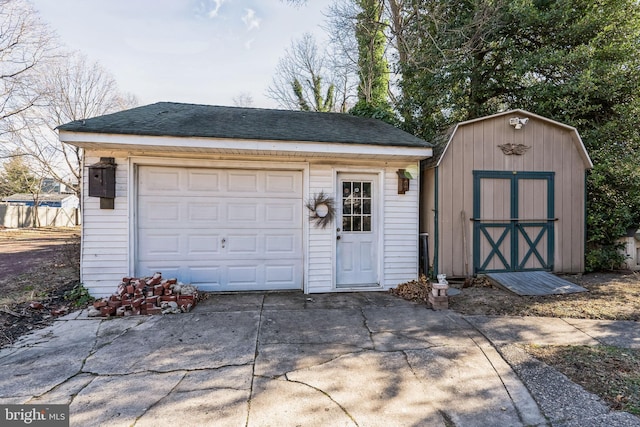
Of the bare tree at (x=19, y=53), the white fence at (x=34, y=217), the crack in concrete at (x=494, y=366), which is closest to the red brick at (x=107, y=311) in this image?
the crack in concrete at (x=494, y=366)

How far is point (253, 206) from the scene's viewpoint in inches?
195

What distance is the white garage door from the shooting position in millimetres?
4691

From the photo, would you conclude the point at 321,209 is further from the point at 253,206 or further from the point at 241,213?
the point at 241,213

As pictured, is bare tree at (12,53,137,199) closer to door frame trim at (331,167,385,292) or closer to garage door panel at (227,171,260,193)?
garage door panel at (227,171,260,193)

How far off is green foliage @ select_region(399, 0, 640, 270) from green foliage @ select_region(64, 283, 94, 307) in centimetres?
800

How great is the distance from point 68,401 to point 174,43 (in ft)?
26.8

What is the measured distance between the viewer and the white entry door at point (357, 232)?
16.6 feet

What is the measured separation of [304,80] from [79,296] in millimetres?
15669

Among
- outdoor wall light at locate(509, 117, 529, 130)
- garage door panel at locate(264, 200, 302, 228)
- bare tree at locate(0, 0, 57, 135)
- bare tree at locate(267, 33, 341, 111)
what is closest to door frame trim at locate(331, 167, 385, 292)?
garage door panel at locate(264, 200, 302, 228)

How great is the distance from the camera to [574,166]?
546 cm

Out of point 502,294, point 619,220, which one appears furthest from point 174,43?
point 619,220

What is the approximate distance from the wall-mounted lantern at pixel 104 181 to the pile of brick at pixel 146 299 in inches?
48.2

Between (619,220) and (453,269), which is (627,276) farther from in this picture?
(453,269)

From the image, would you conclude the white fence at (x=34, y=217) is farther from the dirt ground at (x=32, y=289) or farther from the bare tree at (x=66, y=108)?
the dirt ground at (x=32, y=289)
